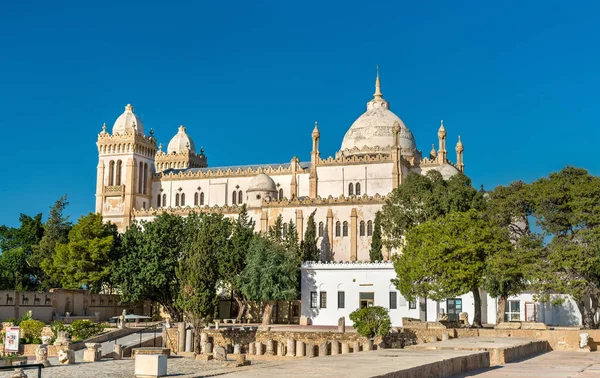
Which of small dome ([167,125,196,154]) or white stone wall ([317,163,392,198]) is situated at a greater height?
small dome ([167,125,196,154])

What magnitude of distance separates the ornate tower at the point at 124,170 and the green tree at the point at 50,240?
854 cm

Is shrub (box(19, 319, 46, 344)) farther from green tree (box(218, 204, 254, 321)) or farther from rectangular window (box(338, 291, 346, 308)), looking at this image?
rectangular window (box(338, 291, 346, 308))

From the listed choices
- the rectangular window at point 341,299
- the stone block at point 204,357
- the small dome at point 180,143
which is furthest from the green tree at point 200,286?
the small dome at point 180,143

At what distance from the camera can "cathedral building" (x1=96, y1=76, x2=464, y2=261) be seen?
6575 cm

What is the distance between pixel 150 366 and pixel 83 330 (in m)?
18.6

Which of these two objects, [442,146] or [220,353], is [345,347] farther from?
[442,146]

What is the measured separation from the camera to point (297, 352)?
3794 centimetres

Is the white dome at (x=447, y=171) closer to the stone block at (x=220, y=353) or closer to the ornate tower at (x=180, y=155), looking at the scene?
the ornate tower at (x=180, y=155)

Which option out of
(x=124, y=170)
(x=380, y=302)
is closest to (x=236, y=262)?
(x=380, y=302)

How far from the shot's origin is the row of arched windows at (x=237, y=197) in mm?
73812

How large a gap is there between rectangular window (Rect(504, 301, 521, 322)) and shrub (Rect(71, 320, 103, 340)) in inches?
978

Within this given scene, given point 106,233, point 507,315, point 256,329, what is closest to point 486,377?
point 256,329

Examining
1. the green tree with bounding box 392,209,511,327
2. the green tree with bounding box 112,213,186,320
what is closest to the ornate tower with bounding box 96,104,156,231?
the green tree with bounding box 112,213,186,320

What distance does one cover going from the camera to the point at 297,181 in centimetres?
7225
